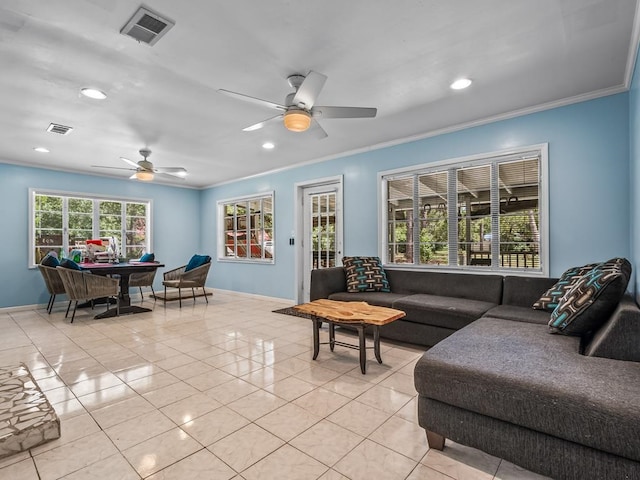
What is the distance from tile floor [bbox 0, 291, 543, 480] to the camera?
1.65 meters

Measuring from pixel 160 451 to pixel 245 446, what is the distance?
452 millimetres

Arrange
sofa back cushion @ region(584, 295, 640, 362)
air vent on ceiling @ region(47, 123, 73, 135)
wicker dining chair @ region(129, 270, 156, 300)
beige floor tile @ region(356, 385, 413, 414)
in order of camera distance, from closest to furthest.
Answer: sofa back cushion @ region(584, 295, 640, 362) < beige floor tile @ region(356, 385, 413, 414) < air vent on ceiling @ region(47, 123, 73, 135) < wicker dining chair @ region(129, 270, 156, 300)

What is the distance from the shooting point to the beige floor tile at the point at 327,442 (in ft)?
5.71

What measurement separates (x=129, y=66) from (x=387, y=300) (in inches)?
128

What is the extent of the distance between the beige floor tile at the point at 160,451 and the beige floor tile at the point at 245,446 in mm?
141

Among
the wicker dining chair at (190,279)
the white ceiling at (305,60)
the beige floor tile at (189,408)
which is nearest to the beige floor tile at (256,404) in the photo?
the beige floor tile at (189,408)

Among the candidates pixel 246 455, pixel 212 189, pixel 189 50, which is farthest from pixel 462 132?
pixel 212 189

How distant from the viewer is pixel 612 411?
4.13 feet

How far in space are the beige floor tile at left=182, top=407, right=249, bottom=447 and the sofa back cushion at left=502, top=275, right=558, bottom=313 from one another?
9.29 feet

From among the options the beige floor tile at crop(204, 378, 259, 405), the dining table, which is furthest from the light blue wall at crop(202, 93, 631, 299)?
the dining table

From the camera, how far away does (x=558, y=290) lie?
2.92 metres

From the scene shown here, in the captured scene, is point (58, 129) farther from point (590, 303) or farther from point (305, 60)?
point (590, 303)

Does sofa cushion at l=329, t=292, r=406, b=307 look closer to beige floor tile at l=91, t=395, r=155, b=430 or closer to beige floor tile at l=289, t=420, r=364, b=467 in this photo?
beige floor tile at l=289, t=420, r=364, b=467

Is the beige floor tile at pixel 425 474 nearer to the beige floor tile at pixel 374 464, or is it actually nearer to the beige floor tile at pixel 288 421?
the beige floor tile at pixel 374 464
